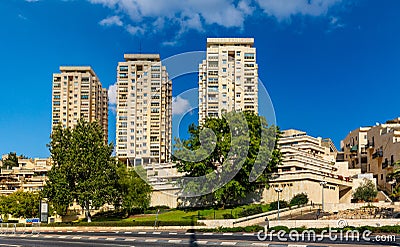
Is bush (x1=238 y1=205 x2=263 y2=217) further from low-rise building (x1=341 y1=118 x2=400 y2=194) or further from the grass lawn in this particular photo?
low-rise building (x1=341 y1=118 x2=400 y2=194)

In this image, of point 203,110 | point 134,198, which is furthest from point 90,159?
point 203,110

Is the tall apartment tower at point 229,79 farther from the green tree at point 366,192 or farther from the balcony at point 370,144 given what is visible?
the green tree at point 366,192

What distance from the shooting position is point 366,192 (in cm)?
6394

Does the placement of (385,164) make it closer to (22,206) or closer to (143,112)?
(22,206)

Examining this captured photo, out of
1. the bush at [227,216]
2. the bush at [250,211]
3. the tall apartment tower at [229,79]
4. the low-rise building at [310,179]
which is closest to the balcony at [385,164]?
the low-rise building at [310,179]

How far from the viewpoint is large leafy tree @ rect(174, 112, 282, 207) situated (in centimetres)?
5830

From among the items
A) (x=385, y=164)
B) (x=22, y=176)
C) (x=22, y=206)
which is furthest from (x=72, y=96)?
(x=385, y=164)

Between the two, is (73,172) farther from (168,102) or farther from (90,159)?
(168,102)

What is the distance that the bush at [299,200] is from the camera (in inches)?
2275

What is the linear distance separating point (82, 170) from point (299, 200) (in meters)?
23.1

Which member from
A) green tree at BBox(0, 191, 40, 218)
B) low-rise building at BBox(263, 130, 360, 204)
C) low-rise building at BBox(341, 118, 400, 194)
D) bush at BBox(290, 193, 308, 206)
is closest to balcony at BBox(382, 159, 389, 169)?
low-rise building at BBox(341, 118, 400, 194)

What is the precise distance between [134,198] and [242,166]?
41.4 feet

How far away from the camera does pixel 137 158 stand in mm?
116812

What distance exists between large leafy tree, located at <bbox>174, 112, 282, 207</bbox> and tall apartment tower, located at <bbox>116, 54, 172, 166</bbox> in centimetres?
5544
